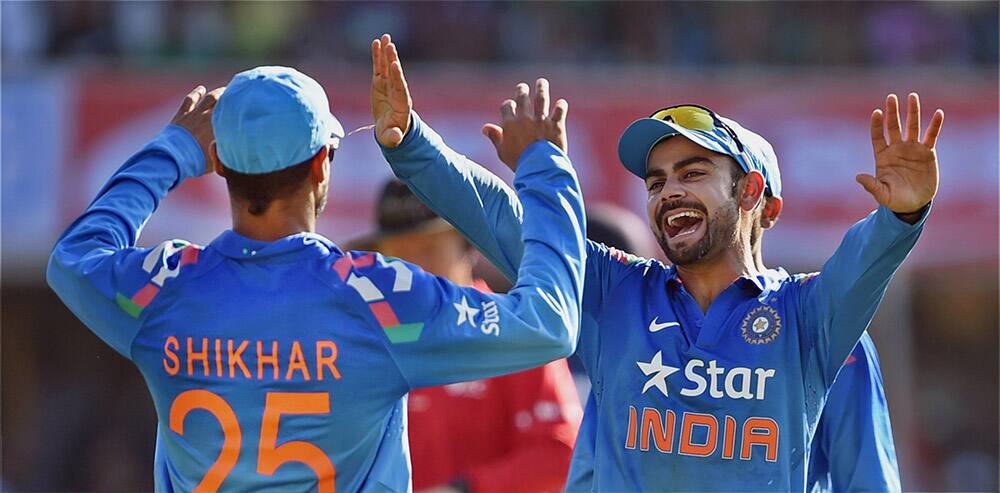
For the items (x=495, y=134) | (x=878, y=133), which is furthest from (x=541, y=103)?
(x=878, y=133)

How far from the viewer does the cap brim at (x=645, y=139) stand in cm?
365

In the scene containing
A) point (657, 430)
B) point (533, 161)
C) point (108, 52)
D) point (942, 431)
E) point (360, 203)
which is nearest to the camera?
point (533, 161)

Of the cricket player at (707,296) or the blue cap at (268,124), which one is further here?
the cricket player at (707,296)

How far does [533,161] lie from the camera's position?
323 cm

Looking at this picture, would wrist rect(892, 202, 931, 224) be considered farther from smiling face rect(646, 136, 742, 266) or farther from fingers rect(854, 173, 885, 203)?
smiling face rect(646, 136, 742, 266)

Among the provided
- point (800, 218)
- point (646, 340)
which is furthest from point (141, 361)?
point (800, 218)

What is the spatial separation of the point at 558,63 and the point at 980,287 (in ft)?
16.0

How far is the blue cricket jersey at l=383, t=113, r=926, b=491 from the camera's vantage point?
3424 mm

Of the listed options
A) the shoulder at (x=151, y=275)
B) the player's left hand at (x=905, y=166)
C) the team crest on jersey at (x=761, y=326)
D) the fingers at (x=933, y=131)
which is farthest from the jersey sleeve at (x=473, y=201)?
the fingers at (x=933, y=131)

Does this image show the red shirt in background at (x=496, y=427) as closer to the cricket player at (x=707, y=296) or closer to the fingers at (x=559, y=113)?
the cricket player at (x=707, y=296)

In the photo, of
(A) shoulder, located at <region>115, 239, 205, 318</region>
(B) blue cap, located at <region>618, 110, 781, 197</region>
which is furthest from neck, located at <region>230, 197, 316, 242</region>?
(B) blue cap, located at <region>618, 110, 781, 197</region>

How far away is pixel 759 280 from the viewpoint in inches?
145

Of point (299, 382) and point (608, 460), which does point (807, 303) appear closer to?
Result: point (608, 460)

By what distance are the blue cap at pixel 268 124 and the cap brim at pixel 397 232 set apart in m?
1.87
